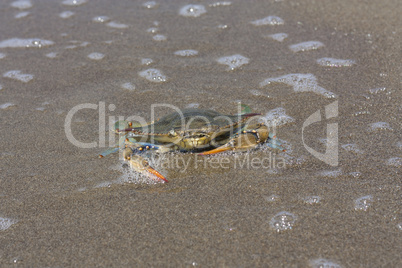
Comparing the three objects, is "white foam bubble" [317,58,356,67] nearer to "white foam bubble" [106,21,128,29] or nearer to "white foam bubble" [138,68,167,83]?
"white foam bubble" [138,68,167,83]

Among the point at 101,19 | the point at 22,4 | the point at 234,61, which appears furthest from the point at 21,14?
the point at 234,61

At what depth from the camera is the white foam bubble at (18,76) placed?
429 centimetres

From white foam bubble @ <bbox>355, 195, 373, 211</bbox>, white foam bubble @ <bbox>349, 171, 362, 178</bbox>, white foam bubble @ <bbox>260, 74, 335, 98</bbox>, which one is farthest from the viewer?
white foam bubble @ <bbox>260, 74, 335, 98</bbox>

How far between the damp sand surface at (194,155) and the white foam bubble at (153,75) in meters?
0.02

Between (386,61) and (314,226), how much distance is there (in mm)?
2611

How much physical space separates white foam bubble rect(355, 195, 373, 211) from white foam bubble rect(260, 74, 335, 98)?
1.46m

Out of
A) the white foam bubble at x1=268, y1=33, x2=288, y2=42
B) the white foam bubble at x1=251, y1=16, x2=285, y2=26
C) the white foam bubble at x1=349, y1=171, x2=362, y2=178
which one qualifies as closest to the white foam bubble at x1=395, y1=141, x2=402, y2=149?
the white foam bubble at x1=349, y1=171, x2=362, y2=178

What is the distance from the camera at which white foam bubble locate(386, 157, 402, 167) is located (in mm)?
2913

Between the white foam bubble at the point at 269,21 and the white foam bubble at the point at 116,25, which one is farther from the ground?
the white foam bubble at the point at 269,21

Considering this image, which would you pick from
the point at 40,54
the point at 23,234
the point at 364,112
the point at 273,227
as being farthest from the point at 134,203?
the point at 40,54

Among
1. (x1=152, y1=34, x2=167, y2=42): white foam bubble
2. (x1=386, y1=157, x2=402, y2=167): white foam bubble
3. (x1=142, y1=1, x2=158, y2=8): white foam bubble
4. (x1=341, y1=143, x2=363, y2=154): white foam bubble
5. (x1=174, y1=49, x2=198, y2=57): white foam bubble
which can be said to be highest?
(x1=142, y1=1, x2=158, y2=8): white foam bubble

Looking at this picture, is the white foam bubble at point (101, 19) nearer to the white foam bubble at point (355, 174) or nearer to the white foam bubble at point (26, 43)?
the white foam bubble at point (26, 43)

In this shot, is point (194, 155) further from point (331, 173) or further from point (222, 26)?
point (222, 26)

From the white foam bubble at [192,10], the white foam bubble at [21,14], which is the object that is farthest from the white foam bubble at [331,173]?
the white foam bubble at [21,14]
